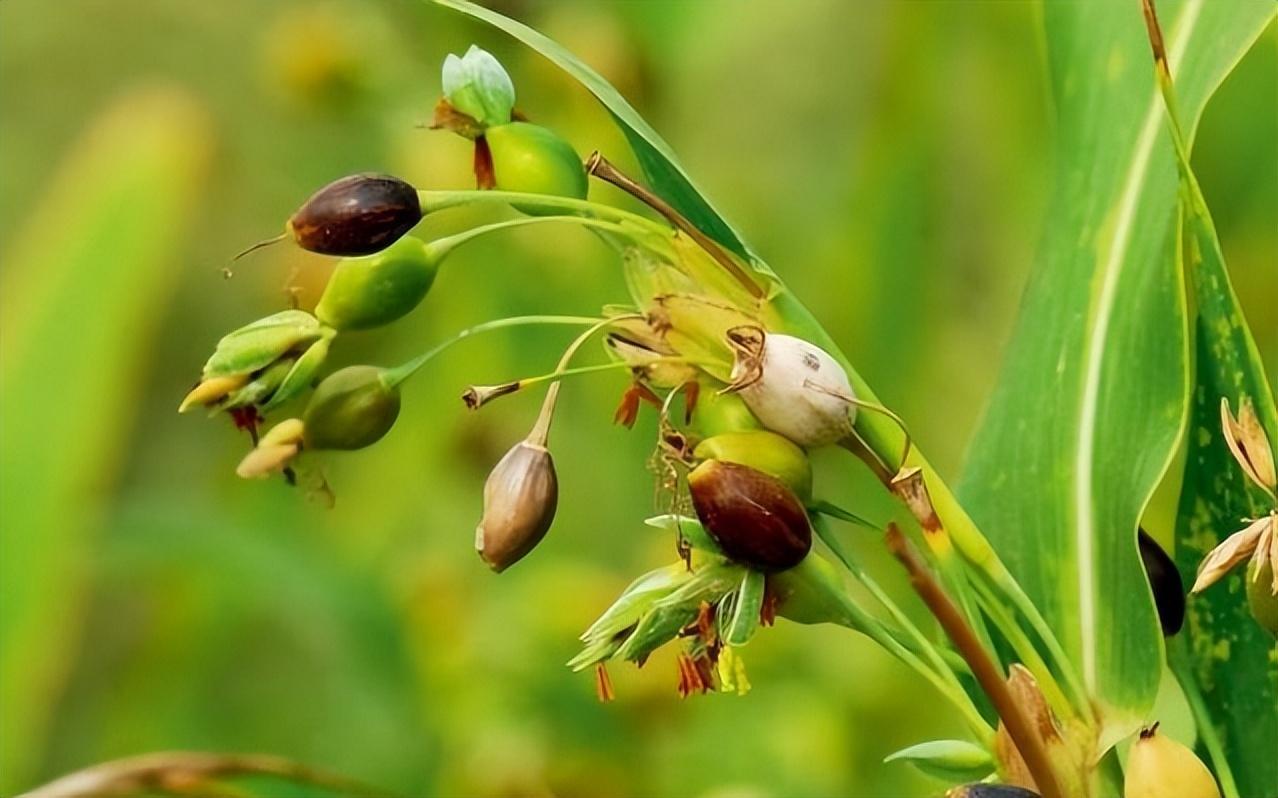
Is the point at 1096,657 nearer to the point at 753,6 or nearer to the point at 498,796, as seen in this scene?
the point at 498,796

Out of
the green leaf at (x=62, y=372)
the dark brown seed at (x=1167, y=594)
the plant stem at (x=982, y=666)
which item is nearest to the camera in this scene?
the plant stem at (x=982, y=666)

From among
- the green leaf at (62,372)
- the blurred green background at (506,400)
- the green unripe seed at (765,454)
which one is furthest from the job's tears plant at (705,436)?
the green leaf at (62,372)

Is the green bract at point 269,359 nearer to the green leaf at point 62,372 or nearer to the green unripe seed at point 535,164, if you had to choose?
the green unripe seed at point 535,164

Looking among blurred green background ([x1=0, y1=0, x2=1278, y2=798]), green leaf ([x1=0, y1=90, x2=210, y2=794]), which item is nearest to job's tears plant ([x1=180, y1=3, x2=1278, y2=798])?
blurred green background ([x1=0, y1=0, x2=1278, y2=798])

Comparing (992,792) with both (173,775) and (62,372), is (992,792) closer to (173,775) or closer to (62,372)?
(173,775)

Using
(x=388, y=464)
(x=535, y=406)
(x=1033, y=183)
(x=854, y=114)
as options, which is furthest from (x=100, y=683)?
(x=1033, y=183)

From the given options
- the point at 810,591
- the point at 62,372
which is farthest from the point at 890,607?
the point at 62,372
